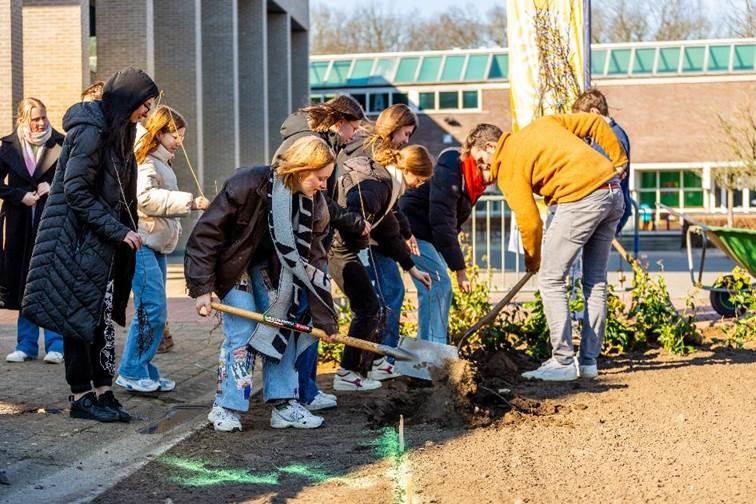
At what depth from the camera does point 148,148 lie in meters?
6.95

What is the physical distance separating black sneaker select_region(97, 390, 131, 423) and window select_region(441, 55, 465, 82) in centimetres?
4409

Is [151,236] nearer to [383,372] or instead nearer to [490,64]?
[383,372]

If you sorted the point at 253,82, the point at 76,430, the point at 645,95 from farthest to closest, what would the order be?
the point at 645,95, the point at 253,82, the point at 76,430

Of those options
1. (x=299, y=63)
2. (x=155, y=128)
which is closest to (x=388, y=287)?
(x=155, y=128)

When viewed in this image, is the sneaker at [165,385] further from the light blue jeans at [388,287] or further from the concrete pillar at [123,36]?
the concrete pillar at [123,36]

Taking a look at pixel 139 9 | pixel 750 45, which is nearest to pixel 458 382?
pixel 139 9

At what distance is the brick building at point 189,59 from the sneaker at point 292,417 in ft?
38.9

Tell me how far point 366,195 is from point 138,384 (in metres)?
1.83

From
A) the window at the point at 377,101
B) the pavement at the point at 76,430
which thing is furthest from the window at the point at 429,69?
the pavement at the point at 76,430

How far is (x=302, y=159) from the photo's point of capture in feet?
18.5

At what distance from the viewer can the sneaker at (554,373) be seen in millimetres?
7352

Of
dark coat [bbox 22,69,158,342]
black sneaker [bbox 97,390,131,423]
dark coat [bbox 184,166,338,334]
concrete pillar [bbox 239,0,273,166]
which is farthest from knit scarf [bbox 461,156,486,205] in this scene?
concrete pillar [bbox 239,0,273,166]

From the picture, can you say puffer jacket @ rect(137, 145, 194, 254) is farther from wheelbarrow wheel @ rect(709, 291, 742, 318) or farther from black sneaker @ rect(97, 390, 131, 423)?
wheelbarrow wheel @ rect(709, 291, 742, 318)

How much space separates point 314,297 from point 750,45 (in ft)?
146
